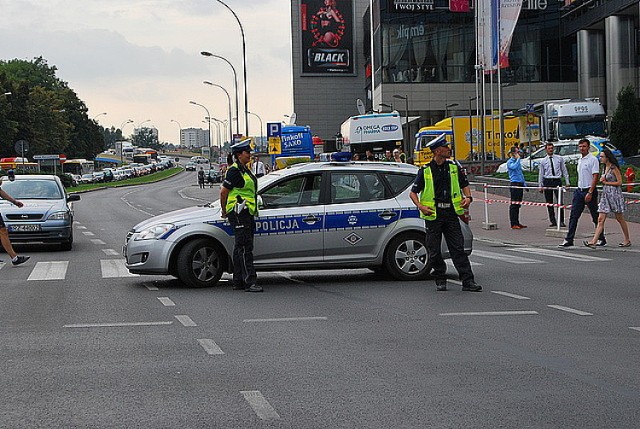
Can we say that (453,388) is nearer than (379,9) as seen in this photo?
Yes

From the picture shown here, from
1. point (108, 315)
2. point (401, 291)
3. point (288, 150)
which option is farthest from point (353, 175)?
point (288, 150)

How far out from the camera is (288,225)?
13141 mm

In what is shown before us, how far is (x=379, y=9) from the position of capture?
82.0m

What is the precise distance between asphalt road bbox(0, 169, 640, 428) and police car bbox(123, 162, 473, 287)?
32cm

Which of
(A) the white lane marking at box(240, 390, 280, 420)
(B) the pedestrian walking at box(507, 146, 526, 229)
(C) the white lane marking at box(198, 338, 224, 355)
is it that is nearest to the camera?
(A) the white lane marking at box(240, 390, 280, 420)

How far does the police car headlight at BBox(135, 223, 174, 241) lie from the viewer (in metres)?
12.9

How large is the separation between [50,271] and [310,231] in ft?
15.9

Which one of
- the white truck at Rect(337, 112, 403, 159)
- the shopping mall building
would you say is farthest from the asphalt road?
the shopping mall building

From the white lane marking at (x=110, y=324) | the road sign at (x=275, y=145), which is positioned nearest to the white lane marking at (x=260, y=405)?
the white lane marking at (x=110, y=324)

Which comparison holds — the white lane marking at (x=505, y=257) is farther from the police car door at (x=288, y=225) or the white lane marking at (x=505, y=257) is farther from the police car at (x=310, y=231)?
the police car door at (x=288, y=225)

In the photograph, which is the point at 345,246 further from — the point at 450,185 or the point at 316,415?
the point at 316,415

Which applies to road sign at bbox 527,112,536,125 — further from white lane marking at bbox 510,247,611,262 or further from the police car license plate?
the police car license plate

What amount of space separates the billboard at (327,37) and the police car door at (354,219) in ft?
321

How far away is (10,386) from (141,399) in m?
1.05
